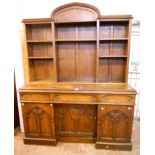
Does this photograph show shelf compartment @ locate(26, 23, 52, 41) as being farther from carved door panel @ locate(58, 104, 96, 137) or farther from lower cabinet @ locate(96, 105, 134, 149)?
lower cabinet @ locate(96, 105, 134, 149)

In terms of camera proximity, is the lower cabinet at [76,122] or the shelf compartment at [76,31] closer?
the lower cabinet at [76,122]

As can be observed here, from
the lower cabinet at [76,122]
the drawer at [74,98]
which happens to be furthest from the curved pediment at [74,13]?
the lower cabinet at [76,122]

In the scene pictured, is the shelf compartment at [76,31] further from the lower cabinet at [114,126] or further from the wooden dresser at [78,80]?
the lower cabinet at [114,126]

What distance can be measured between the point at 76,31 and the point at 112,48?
2.22 ft

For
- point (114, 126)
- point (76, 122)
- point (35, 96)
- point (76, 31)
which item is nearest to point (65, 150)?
point (76, 122)

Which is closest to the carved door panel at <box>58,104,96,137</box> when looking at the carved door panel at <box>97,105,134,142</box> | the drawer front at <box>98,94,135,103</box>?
the carved door panel at <box>97,105,134,142</box>

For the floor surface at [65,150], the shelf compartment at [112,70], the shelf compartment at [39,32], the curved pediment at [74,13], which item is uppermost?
the curved pediment at [74,13]

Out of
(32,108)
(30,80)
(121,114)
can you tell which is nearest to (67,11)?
(30,80)

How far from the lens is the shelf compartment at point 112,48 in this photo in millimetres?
2264

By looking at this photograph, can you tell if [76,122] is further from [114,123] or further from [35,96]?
[35,96]

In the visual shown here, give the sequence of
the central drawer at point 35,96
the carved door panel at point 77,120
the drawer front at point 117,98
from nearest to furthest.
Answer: the drawer front at point 117,98
the central drawer at point 35,96
the carved door panel at point 77,120

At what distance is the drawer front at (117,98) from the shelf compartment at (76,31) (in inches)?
40.0

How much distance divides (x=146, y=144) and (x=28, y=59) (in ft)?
6.99

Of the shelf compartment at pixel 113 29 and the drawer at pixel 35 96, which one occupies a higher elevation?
the shelf compartment at pixel 113 29
